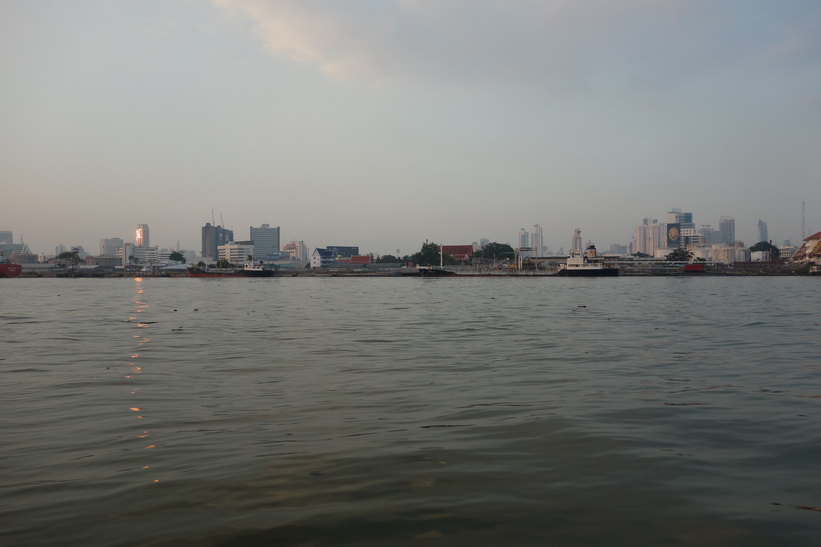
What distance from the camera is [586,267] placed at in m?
135

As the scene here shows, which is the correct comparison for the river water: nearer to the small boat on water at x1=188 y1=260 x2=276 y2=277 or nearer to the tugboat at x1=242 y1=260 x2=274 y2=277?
the tugboat at x1=242 y1=260 x2=274 y2=277

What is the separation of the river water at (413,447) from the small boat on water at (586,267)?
122 metres

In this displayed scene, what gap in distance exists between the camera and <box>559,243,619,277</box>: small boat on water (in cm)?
13450

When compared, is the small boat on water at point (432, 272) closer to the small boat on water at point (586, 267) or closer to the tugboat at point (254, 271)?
the small boat on water at point (586, 267)

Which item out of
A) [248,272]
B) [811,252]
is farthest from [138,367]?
[811,252]

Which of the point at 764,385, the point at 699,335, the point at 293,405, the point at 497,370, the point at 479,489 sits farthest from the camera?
the point at 699,335

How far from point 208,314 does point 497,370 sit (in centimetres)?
2256

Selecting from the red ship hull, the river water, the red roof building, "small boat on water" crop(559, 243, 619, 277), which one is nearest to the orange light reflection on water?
the river water

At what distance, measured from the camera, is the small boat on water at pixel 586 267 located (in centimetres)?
13450

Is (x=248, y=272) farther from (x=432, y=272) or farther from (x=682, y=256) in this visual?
(x=682, y=256)

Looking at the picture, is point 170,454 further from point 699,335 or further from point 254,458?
point 699,335

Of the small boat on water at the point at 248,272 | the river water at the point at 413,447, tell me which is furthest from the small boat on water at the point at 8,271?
the river water at the point at 413,447

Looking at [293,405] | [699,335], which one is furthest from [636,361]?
[293,405]

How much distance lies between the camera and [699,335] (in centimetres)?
1998
